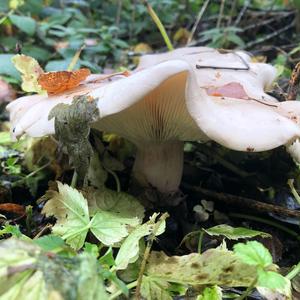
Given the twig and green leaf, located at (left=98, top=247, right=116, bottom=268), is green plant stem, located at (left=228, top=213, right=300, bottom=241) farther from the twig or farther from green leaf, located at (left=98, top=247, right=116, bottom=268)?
green leaf, located at (left=98, top=247, right=116, bottom=268)

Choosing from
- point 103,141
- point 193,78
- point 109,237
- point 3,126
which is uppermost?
point 193,78

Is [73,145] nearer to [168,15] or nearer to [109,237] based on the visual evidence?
[109,237]

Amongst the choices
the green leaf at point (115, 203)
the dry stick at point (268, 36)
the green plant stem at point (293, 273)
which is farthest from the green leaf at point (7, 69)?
the dry stick at point (268, 36)

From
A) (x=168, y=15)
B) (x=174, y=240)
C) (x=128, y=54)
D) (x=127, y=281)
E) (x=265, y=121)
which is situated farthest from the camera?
(x=168, y=15)

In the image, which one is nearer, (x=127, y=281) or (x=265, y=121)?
(x=127, y=281)

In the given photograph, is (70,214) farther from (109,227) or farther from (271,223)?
(271,223)

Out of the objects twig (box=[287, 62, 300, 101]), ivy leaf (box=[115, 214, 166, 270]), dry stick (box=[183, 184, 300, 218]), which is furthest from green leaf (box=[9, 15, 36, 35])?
ivy leaf (box=[115, 214, 166, 270])

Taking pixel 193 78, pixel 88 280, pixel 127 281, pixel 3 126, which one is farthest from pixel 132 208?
pixel 3 126
